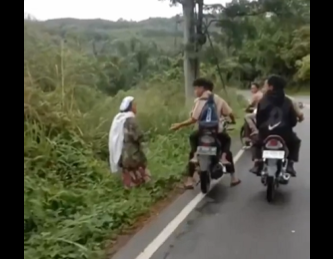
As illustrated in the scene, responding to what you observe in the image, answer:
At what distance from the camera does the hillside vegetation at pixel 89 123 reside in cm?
721

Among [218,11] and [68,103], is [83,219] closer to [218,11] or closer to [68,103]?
[68,103]

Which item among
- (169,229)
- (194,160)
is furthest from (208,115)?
(169,229)

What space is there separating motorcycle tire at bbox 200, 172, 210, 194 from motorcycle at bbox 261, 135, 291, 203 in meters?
0.82

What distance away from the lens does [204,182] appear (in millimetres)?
9219

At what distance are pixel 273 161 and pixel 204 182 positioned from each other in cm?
112

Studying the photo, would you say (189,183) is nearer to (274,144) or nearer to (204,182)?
(204,182)

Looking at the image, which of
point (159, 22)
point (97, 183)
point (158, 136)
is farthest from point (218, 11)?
point (97, 183)

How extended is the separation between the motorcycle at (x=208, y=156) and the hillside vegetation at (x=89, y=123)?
25.5 inches

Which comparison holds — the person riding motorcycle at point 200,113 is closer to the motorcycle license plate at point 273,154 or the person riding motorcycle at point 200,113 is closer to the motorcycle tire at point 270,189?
the motorcycle license plate at point 273,154

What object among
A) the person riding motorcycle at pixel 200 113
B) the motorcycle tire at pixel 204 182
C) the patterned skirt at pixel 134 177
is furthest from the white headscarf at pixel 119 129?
the motorcycle tire at pixel 204 182

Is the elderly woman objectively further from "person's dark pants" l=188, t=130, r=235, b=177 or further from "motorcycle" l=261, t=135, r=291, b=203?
"motorcycle" l=261, t=135, r=291, b=203

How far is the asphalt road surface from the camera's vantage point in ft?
21.4
